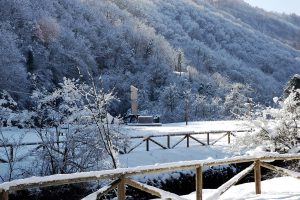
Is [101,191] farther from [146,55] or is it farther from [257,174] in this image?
[146,55]

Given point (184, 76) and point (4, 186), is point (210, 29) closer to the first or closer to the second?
point (184, 76)

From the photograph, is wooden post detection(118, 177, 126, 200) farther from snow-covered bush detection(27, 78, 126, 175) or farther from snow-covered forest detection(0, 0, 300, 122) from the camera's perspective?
snow-covered forest detection(0, 0, 300, 122)

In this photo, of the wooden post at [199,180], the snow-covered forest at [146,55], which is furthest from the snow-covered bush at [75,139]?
the wooden post at [199,180]

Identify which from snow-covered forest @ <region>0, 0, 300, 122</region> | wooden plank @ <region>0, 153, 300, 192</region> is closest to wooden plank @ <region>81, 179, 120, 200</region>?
wooden plank @ <region>0, 153, 300, 192</region>

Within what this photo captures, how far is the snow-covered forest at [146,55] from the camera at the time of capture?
60213 millimetres

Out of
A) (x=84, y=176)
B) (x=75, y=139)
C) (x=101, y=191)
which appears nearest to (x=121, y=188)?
(x=101, y=191)

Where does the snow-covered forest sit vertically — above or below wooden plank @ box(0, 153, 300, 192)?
above

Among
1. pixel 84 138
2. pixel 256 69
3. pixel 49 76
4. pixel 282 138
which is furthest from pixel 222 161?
pixel 256 69

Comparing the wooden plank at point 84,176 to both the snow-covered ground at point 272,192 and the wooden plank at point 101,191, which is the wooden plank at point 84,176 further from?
the snow-covered ground at point 272,192

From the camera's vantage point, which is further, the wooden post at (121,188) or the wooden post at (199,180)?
the wooden post at (199,180)

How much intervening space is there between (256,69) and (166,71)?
42.8 m

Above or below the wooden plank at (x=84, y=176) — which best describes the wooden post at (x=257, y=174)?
below

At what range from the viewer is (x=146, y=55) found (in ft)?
282

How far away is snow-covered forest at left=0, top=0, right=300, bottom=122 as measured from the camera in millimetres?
60213
